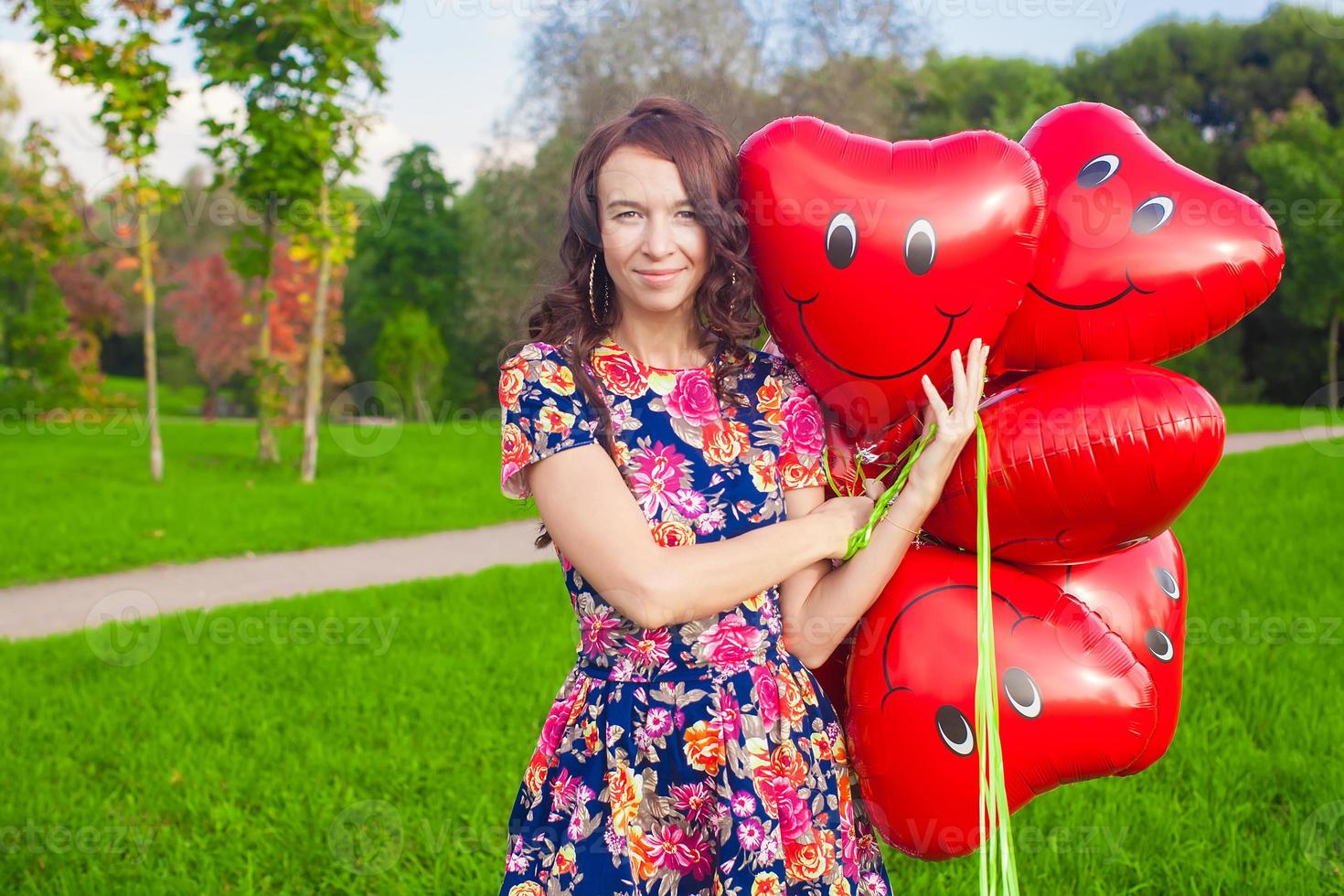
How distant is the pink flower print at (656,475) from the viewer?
1.73 m

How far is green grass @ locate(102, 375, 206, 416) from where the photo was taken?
2819 centimetres

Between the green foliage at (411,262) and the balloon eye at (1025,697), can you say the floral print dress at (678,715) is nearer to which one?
the balloon eye at (1025,697)

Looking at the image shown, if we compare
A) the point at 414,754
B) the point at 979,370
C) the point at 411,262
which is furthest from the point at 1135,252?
the point at 411,262

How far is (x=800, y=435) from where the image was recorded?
6.01 feet

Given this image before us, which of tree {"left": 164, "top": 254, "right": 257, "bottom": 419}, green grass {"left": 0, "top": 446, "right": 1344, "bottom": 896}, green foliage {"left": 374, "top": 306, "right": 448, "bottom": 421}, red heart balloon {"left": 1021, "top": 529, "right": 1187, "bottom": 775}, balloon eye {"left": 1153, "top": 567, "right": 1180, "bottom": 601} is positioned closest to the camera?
red heart balloon {"left": 1021, "top": 529, "right": 1187, "bottom": 775}

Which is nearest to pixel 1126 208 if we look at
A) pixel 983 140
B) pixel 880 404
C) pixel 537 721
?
pixel 983 140

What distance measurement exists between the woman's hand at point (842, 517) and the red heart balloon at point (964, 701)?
5.3 inches

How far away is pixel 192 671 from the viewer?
16.0 ft

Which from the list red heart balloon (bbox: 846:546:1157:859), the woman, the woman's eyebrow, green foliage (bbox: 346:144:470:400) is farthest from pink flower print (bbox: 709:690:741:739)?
green foliage (bbox: 346:144:470:400)

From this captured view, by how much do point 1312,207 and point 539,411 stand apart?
60.8ft

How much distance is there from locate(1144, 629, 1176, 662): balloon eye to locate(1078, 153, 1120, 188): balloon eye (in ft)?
2.69

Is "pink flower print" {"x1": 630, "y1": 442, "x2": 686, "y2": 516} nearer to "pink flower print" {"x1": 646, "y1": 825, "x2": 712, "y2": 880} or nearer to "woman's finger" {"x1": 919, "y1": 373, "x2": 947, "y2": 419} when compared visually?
"woman's finger" {"x1": 919, "y1": 373, "x2": 947, "y2": 419}

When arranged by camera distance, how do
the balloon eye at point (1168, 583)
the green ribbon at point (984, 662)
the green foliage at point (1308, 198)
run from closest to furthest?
1. the green ribbon at point (984, 662)
2. the balloon eye at point (1168, 583)
3. the green foliage at point (1308, 198)

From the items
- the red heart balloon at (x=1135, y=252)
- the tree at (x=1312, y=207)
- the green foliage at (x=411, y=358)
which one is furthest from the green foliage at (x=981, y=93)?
the red heart balloon at (x=1135, y=252)
